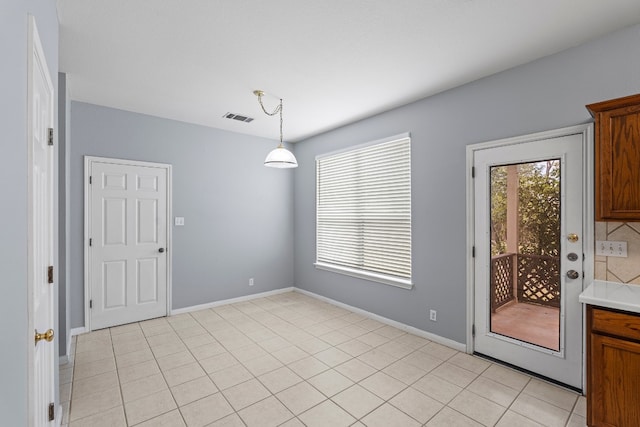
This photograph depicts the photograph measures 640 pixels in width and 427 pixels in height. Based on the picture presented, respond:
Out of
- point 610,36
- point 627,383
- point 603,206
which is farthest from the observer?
point 610,36

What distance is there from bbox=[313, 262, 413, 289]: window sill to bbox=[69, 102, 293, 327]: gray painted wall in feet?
3.46

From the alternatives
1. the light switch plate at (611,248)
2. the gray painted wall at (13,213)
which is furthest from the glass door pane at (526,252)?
the gray painted wall at (13,213)

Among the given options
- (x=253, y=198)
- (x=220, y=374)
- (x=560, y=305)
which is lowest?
(x=220, y=374)

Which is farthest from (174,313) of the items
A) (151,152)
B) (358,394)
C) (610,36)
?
(610,36)

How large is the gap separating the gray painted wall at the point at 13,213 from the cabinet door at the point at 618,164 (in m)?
3.23

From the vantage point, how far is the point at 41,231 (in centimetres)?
161

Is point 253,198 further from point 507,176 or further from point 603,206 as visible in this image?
point 603,206

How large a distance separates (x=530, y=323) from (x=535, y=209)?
3.47 ft

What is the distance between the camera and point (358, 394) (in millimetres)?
2514

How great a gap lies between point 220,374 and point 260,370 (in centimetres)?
37

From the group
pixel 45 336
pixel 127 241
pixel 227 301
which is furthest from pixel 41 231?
pixel 227 301

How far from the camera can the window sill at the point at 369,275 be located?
3.84m

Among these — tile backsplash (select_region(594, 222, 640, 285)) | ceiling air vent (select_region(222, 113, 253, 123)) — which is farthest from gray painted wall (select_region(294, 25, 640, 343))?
ceiling air vent (select_region(222, 113, 253, 123))

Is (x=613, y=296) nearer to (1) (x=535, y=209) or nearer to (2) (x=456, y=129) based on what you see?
(1) (x=535, y=209)
